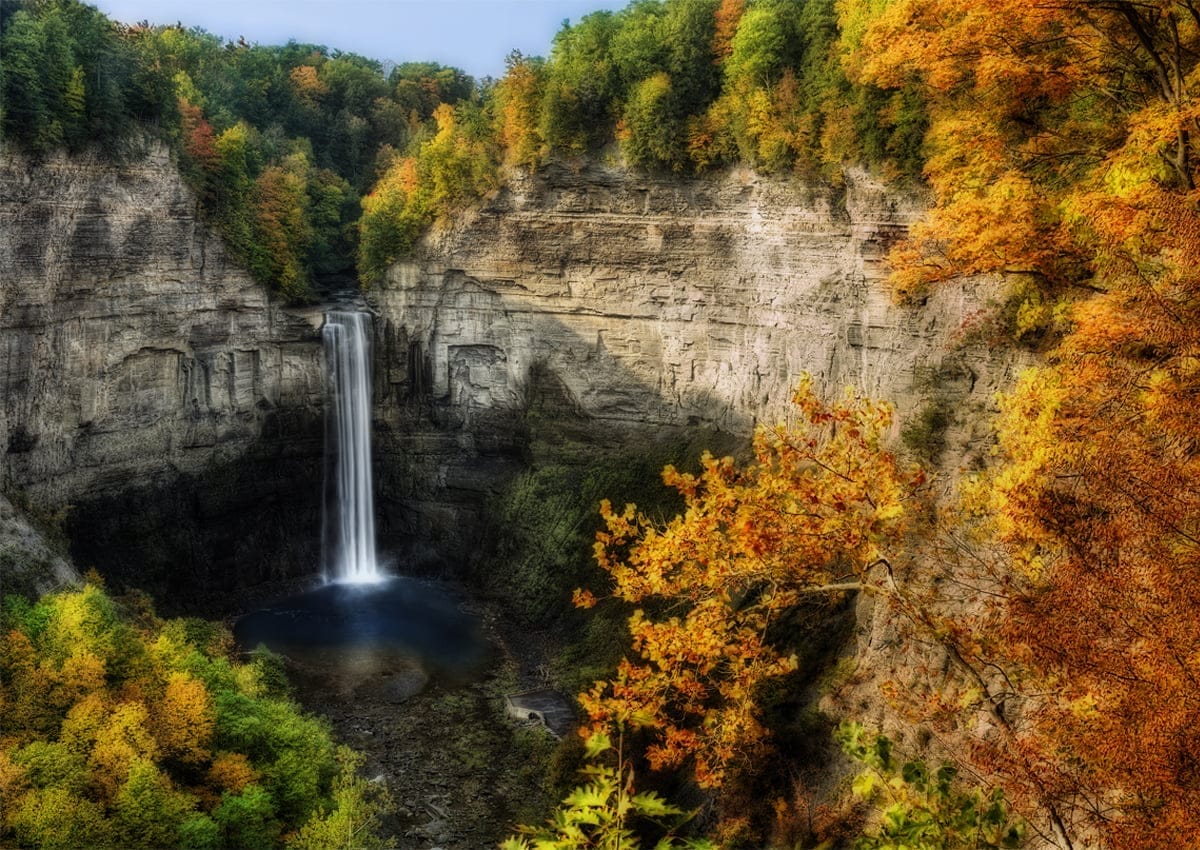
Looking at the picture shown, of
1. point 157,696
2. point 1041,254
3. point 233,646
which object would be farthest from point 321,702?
point 1041,254

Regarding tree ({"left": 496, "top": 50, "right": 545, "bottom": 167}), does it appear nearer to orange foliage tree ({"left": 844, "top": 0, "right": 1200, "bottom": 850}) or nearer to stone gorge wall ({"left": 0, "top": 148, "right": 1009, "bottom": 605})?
stone gorge wall ({"left": 0, "top": 148, "right": 1009, "bottom": 605})

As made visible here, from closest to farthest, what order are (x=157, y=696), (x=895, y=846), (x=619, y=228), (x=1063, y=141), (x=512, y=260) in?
(x=895, y=846) → (x=1063, y=141) → (x=157, y=696) → (x=619, y=228) → (x=512, y=260)

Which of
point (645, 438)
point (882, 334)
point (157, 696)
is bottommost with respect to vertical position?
point (157, 696)

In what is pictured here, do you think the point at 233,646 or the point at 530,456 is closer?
the point at 233,646

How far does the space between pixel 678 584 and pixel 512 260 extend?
27.9 meters

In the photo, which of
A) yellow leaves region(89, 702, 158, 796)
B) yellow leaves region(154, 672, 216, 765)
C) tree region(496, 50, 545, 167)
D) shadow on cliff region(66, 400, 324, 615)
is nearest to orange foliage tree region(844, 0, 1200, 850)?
yellow leaves region(89, 702, 158, 796)

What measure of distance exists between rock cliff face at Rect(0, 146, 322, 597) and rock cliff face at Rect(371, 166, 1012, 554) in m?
5.01

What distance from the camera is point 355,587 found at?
122ft

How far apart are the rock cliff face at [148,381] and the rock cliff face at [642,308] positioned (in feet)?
16.4

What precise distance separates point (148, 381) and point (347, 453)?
8861mm

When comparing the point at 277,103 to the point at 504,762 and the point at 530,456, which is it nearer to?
the point at 530,456

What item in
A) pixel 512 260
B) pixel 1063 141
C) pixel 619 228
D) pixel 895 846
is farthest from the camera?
pixel 512 260

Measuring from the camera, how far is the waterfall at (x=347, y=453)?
126ft

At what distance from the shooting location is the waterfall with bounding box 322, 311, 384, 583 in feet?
126
